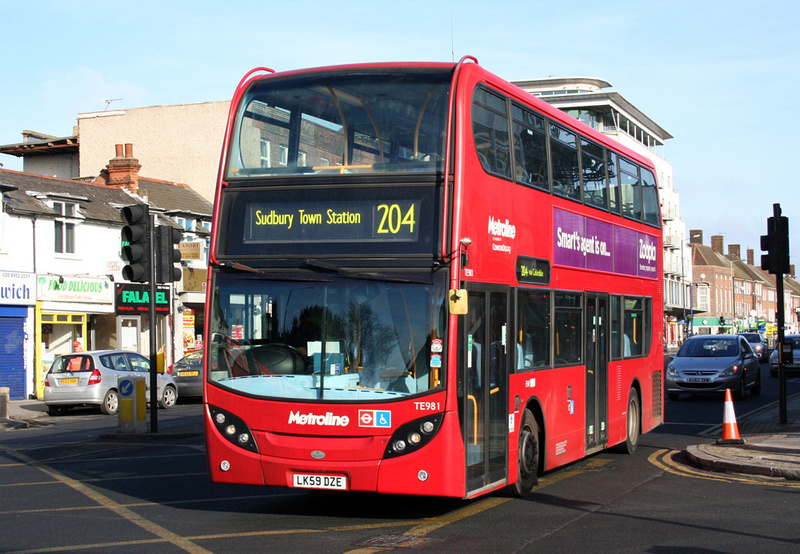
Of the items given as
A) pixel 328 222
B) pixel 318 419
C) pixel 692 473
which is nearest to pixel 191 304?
pixel 692 473

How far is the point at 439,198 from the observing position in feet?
27.8

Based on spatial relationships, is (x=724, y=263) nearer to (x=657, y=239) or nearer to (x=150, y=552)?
(x=657, y=239)

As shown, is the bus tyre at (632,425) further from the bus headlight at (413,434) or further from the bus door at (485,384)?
the bus headlight at (413,434)

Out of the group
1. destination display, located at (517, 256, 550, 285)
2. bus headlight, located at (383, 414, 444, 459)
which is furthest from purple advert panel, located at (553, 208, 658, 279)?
bus headlight, located at (383, 414, 444, 459)

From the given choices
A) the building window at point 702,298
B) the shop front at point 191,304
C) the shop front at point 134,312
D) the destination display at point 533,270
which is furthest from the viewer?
the building window at point 702,298

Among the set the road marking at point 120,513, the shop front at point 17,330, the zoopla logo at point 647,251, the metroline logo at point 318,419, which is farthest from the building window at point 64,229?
the metroline logo at point 318,419

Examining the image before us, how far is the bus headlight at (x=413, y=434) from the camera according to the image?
8.20m

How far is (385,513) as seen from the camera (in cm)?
937

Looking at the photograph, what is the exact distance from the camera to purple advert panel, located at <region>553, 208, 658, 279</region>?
1133cm

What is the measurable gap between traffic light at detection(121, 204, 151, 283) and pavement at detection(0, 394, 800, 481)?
9.92 ft

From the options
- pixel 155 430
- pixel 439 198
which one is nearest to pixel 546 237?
pixel 439 198

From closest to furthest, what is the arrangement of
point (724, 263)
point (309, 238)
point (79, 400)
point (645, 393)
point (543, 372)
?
point (309, 238), point (543, 372), point (645, 393), point (79, 400), point (724, 263)

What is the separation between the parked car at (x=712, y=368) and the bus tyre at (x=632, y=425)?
10.8m

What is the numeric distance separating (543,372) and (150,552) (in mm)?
5035
